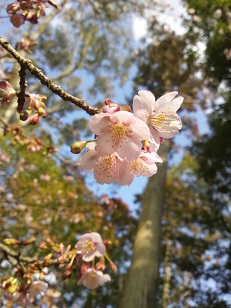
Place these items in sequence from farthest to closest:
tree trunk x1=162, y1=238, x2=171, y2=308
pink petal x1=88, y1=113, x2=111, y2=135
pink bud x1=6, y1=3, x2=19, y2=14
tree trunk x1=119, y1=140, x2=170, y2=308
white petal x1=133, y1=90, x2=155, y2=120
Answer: tree trunk x1=162, y1=238, x2=171, y2=308 < tree trunk x1=119, y1=140, x2=170, y2=308 < pink bud x1=6, y1=3, x2=19, y2=14 < white petal x1=133, y1=90, x2=155, y2=120 < pink petal x1=88, y1=113, x2=111, y2=135

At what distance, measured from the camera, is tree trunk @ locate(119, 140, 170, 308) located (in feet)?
9.52

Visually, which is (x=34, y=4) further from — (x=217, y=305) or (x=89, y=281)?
(x=217, y=305)

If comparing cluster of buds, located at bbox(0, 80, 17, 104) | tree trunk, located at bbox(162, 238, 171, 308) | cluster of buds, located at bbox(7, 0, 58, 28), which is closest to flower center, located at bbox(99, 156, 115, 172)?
cluster of buds, located at bbox(0, 80, 17, 104)

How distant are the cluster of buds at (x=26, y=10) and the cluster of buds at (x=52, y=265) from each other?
50.9 inches

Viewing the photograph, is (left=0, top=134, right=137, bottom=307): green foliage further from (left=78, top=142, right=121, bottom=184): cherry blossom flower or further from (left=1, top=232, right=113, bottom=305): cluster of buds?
(left=78, top=142, right=121, bottom=184): cherry blossom flower

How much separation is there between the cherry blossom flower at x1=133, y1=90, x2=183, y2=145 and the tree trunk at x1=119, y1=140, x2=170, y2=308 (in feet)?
7.37

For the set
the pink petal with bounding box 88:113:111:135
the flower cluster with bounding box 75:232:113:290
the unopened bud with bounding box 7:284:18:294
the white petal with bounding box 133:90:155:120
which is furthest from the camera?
the flower cluster with bounding box 75:232:113:290

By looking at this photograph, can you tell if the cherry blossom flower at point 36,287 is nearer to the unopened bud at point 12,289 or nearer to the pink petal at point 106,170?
the unopened bud at point 12,289

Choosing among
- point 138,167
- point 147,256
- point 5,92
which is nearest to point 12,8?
point 5,92

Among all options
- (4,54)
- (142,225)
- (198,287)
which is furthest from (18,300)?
(198,287)

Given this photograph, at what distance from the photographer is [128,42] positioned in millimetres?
9664

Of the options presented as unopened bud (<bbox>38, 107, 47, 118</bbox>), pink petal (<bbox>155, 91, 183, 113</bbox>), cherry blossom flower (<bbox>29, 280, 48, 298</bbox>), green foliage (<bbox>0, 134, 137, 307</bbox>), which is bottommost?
cherry blossom flower (<bbox>29, 280, 48, 298</bbox>)

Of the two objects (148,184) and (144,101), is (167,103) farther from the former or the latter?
(148,184)

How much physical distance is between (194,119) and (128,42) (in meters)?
3.50
